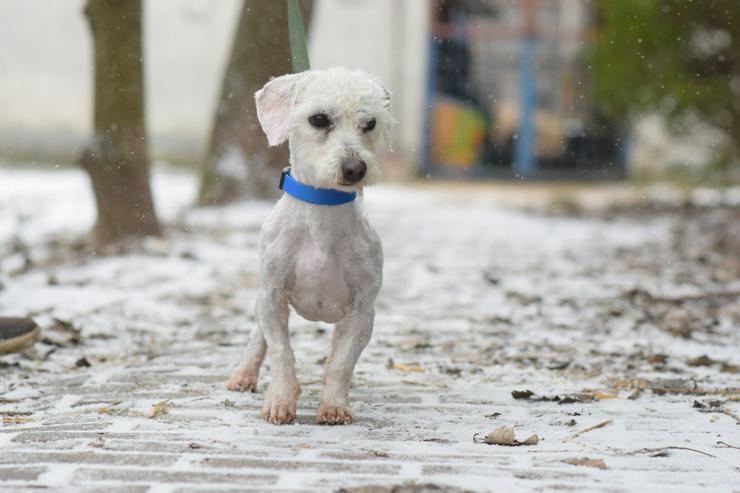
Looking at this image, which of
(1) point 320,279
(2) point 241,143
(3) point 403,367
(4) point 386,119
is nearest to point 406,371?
(3) point 403,367

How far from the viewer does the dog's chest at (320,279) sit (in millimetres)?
4094

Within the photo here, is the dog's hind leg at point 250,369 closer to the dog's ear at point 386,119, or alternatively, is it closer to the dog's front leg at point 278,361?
the dog's front leg at point 278,361

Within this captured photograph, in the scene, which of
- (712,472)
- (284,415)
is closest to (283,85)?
(284,415)

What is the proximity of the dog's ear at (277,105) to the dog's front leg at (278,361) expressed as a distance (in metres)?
0.59

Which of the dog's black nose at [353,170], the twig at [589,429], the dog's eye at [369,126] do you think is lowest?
the twig at [589,429]

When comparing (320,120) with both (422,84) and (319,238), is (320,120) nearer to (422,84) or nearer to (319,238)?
(319,238)

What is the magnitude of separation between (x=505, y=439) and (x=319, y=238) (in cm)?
101

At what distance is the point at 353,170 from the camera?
378cm

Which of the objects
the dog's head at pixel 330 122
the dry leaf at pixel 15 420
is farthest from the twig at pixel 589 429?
the dry leaf at pixel 15 420

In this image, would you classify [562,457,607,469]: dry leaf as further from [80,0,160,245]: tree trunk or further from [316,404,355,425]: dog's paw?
[80,0,160,245]: tree trunk

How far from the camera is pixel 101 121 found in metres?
8.67

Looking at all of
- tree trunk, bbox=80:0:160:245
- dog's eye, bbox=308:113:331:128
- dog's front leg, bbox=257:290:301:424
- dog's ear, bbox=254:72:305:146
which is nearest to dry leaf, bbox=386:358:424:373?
dog's front leg, bbox=257:290:301:424

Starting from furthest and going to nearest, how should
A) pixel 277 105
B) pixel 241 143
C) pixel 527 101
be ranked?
1. pixel 527 101
2. pixel 241 143
3. pixel 277 105

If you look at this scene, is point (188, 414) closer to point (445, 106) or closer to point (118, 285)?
point (118, 285)
